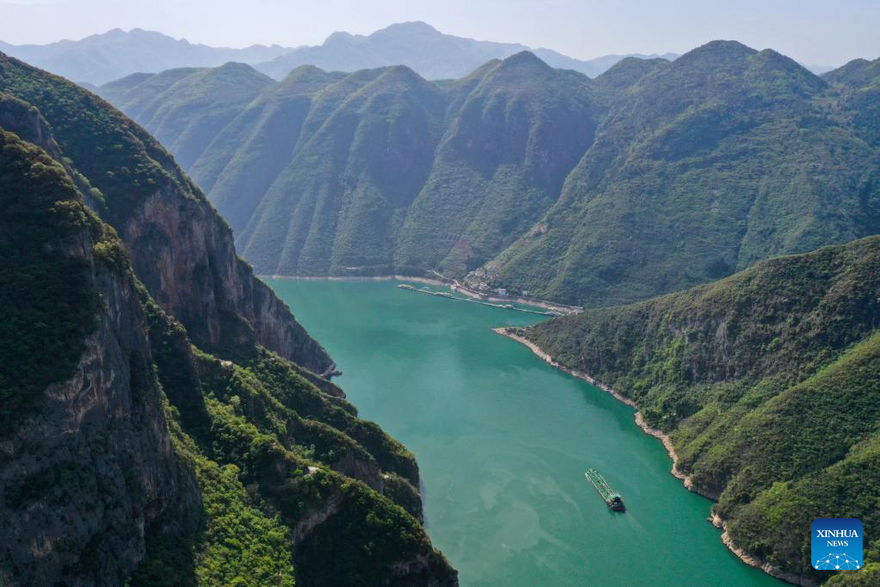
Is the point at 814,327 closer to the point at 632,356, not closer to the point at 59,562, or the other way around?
the point at 632,356

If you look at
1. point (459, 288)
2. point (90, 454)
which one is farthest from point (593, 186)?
point (90, 454)

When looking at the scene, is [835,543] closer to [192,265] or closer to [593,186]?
[192,265]

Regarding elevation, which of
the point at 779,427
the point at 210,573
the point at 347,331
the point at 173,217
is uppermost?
the point at 173,217

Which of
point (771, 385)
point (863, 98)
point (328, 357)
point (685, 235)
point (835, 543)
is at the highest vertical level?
point (863, 98)

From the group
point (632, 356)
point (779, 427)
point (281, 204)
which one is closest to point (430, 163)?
point (281, 204)

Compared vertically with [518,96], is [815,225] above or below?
below

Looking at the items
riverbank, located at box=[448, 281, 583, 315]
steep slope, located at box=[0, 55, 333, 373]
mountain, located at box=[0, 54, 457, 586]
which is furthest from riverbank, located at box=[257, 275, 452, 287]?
steep slope, located at box=[0, 55, 333, 373]

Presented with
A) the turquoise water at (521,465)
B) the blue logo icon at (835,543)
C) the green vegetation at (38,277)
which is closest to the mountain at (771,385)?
the blue logo icon at (835,543)
